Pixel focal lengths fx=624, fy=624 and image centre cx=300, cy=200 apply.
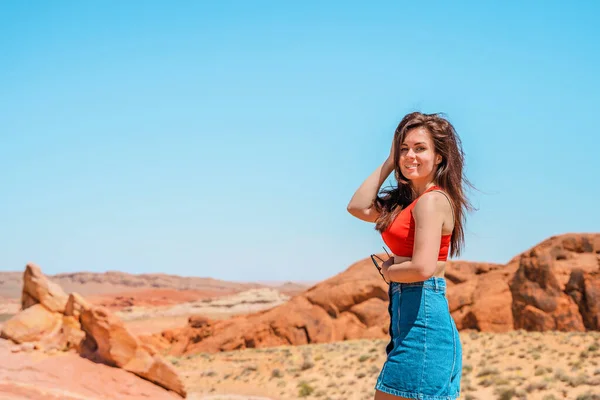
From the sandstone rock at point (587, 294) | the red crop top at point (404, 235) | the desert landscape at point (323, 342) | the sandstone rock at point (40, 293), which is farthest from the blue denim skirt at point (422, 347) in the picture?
the sandstone rock at point (587, 294)

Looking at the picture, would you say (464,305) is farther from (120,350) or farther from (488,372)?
(120,350)

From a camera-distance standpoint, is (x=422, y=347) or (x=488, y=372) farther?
(x=488, y=372)

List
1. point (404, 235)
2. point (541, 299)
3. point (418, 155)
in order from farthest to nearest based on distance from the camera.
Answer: point (541, 299) < point (418, 155) < point (404, 235)

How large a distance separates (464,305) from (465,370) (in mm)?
8123

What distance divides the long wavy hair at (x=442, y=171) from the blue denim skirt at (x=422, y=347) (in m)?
0.33

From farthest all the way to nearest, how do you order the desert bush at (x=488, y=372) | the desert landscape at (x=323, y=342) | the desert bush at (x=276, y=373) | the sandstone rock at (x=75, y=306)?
the desert bush at (x=276, y=373), the desert bush at (x=488, y=372), the sandstone rock at (x=75, y=306), the desert landscape at (x=323, y=342)

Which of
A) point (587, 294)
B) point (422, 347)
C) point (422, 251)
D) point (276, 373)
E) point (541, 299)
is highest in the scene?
point (587, 294)

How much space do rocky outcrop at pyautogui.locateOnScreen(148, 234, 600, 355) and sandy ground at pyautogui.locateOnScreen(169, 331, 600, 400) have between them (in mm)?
1347

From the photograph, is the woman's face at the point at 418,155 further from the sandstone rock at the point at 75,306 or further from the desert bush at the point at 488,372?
the desert bush at the point at 488,372

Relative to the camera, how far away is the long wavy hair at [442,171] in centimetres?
291

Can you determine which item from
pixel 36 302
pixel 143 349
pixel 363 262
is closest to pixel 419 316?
pixel 143 349

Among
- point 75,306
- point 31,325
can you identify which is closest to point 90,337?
point 75,306

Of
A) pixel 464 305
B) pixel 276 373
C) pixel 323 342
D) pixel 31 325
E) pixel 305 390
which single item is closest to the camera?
pixel 31 325

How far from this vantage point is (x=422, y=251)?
2.62 meters
